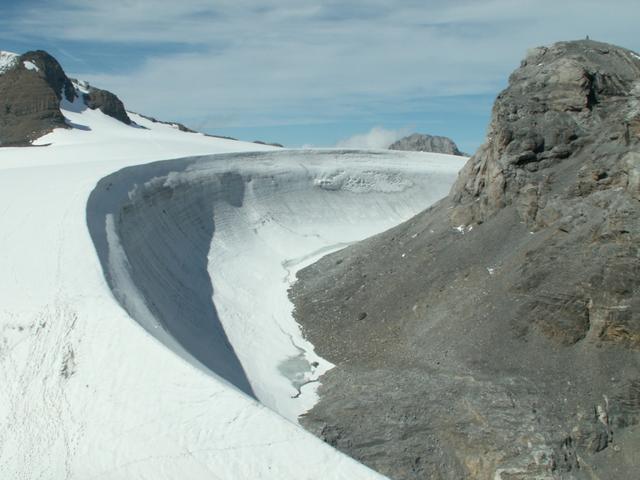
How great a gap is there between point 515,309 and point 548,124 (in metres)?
6.29

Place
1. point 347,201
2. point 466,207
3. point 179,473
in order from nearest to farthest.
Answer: point 179,473 < point 466,207 < point 347,201

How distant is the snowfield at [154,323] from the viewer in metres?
9.84

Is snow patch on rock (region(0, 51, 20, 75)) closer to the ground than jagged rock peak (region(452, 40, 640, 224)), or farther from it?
farther from it

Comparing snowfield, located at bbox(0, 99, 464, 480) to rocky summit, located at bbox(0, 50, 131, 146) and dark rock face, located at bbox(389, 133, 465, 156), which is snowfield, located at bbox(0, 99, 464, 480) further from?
dark rock face, located at bbox(389, 133, 465, 156)

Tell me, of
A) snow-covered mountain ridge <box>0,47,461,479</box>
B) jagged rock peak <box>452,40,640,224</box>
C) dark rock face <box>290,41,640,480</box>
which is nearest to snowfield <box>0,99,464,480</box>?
snow-covered mountain ridge <box>0,47,461,479</box>

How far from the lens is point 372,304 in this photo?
1791cm

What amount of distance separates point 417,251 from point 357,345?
3.92 meters

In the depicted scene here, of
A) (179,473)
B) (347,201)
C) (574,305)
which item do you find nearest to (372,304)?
(574,305)

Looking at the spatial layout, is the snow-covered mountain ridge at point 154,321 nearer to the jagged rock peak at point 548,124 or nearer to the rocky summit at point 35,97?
the jagged rock peak at point 548,124

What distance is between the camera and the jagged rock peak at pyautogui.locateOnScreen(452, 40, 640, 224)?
17.0 metres

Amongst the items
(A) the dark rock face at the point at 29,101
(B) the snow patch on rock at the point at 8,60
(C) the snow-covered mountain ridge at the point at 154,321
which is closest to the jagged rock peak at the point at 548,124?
(C) the snow-covered mountain ridge at the point at 154,321

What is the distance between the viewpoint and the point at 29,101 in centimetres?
4791

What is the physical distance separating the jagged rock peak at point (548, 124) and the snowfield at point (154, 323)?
667 cm

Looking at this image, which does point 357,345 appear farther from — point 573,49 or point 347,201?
point 347,201
